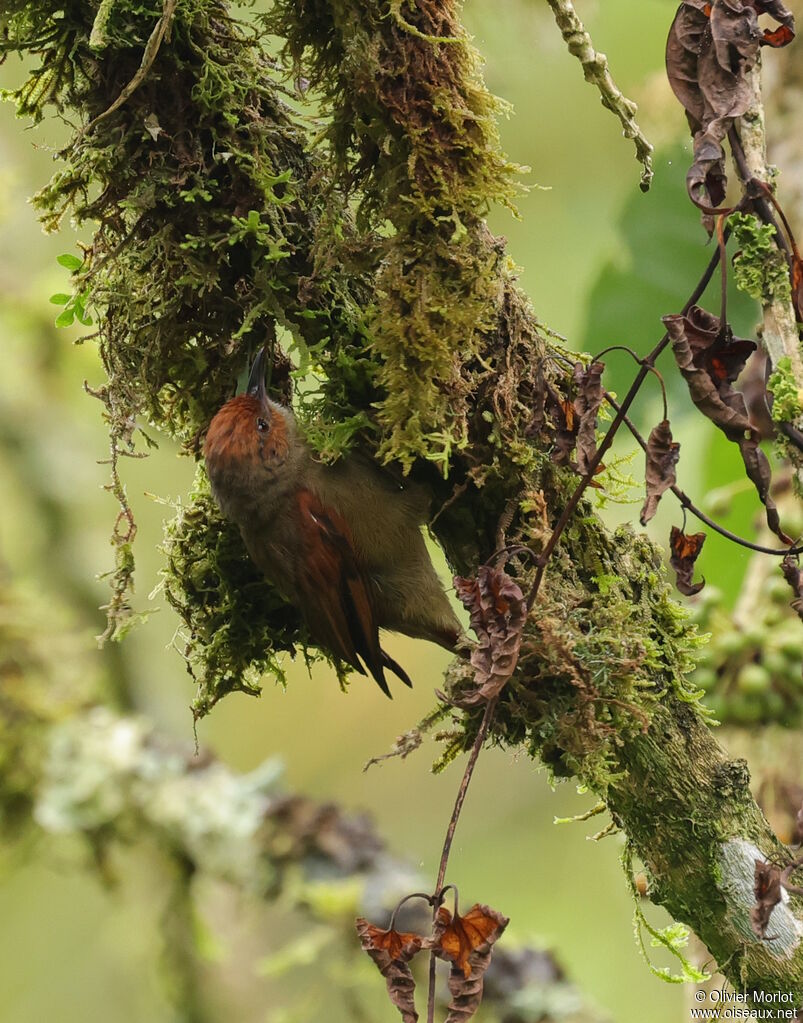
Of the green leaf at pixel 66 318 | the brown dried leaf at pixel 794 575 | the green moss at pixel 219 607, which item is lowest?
A: the brown dried leaf at pixel 794 575

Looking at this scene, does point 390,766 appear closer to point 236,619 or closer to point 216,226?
point 236,619

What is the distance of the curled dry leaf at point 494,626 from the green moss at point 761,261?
762 millimetres

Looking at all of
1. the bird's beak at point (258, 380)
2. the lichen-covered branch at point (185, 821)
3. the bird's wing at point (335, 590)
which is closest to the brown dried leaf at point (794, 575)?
the bird's wing at point (335, 590)

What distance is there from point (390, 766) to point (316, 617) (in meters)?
5.75

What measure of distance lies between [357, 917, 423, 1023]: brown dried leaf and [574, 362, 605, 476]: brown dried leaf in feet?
3.25

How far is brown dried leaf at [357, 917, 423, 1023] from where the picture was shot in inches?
80.8

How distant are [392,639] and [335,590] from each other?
14.3ft

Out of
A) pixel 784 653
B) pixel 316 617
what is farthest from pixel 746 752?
pixel 316 617

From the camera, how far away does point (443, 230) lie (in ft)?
7.95

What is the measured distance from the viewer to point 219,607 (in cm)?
312

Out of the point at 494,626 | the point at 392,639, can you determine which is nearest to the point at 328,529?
the point at 494,626

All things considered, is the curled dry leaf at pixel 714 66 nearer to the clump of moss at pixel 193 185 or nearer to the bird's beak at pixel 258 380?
the clump of moss at pixel 193 185

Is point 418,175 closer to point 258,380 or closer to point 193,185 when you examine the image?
point 193,185

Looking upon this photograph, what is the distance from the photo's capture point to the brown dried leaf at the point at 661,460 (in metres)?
2.06
